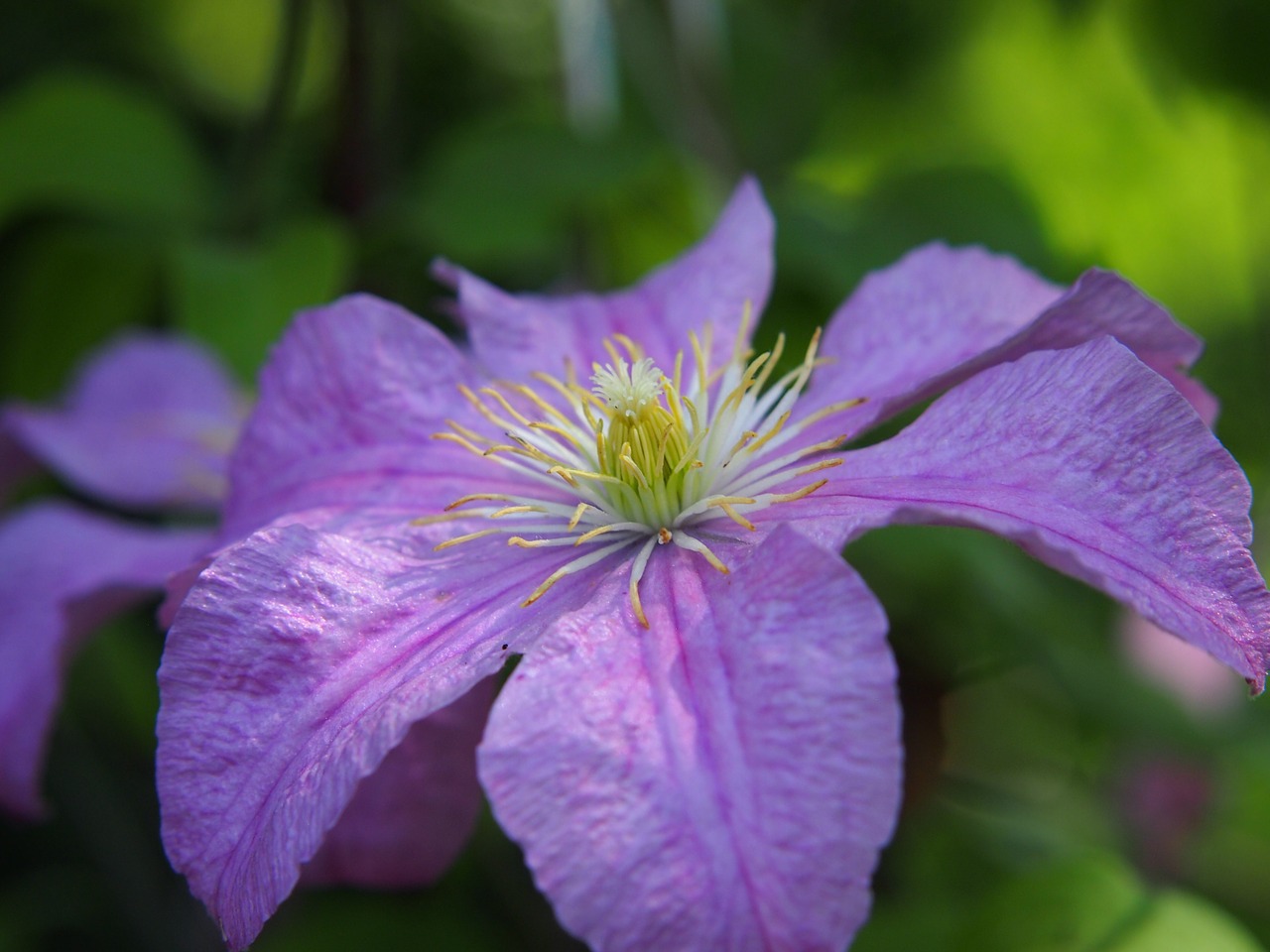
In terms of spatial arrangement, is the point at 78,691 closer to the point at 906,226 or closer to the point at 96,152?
the point at 96,152

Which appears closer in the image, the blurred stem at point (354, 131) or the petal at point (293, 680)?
the petal at point (293, 680)

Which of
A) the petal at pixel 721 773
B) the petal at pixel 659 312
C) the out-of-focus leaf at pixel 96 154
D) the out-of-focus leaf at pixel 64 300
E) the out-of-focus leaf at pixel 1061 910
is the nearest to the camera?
the petal at pixel 721 773

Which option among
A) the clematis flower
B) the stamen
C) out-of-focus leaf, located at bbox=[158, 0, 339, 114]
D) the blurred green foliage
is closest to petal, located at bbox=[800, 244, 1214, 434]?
the clematis flower

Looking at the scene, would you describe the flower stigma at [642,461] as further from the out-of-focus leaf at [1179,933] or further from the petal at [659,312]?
the out-of-focus leaf at [1179,933]

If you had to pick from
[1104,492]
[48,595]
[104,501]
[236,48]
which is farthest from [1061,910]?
[236,48]

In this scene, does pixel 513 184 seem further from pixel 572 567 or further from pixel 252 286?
pixel 572 567

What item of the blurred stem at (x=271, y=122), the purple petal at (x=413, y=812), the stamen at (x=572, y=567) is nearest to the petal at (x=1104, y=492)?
the stamen at (x=572, y=567)

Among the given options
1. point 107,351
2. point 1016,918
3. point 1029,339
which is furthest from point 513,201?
point 1016,918
